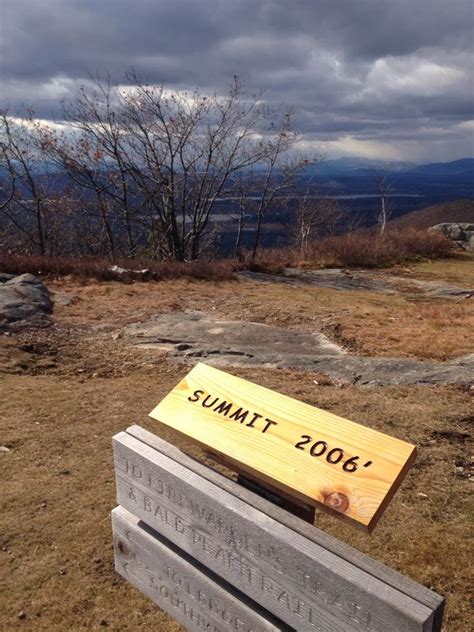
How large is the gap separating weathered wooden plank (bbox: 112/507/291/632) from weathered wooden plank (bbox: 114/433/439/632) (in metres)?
0.07

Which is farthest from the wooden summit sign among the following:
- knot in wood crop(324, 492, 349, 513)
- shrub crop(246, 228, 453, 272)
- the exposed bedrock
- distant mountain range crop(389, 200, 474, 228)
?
distant mountain range crop(389, 200, 474, 228)

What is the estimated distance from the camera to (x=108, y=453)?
443 cm

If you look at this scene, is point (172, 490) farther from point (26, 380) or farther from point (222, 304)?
point (222, 304)

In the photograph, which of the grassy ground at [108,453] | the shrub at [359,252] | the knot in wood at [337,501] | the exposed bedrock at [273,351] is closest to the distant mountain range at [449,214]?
the shrub at [359,252]

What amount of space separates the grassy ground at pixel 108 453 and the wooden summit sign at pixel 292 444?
1.37 metres

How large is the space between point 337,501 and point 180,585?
94cm

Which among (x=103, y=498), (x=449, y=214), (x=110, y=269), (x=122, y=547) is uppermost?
(x=122, y=547)

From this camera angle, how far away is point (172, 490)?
2.17 metres

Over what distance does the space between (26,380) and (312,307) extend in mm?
5449

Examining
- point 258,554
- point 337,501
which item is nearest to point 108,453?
point 258,554

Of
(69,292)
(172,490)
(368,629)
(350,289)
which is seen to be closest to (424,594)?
(368,629)

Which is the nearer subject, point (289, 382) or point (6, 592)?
point (6, 592)

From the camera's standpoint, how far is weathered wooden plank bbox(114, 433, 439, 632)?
157 cm

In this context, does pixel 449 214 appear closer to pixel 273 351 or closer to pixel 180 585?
pixel 273 351
